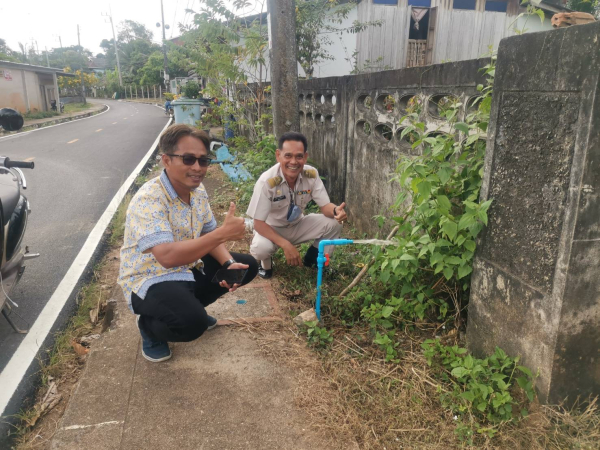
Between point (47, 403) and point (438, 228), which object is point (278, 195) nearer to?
point (438, 228)

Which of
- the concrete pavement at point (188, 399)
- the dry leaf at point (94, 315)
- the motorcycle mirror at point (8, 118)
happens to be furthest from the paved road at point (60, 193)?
the motorcycle mirror at point (8, 118)

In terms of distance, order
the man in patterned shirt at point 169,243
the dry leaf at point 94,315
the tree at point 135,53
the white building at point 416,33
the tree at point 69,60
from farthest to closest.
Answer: the tree at point 69,60 → the tree at point 135,53 → the white building at point 416,33 → the dry leaf at point 94,315 → the man in patterned shirt at point 169,243

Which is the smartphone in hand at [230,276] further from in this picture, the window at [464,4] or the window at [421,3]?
the window at [464,4]

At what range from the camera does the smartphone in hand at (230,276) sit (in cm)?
293

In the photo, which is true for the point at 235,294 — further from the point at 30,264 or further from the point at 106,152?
the point at 106,152

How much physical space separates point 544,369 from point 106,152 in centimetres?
1242

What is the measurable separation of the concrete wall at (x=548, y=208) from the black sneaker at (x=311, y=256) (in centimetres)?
185

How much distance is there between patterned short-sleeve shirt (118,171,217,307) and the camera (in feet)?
8.04

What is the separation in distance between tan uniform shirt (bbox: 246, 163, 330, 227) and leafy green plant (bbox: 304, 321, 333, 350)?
1183 millimetres

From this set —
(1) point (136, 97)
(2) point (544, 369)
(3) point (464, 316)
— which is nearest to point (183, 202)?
(3) point (464, 316)

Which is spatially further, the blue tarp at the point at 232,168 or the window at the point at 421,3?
the window at the point at 421,3

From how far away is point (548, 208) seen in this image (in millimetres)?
1940

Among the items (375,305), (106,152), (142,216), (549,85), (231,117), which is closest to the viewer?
(549,85)

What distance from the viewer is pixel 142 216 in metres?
2.46
